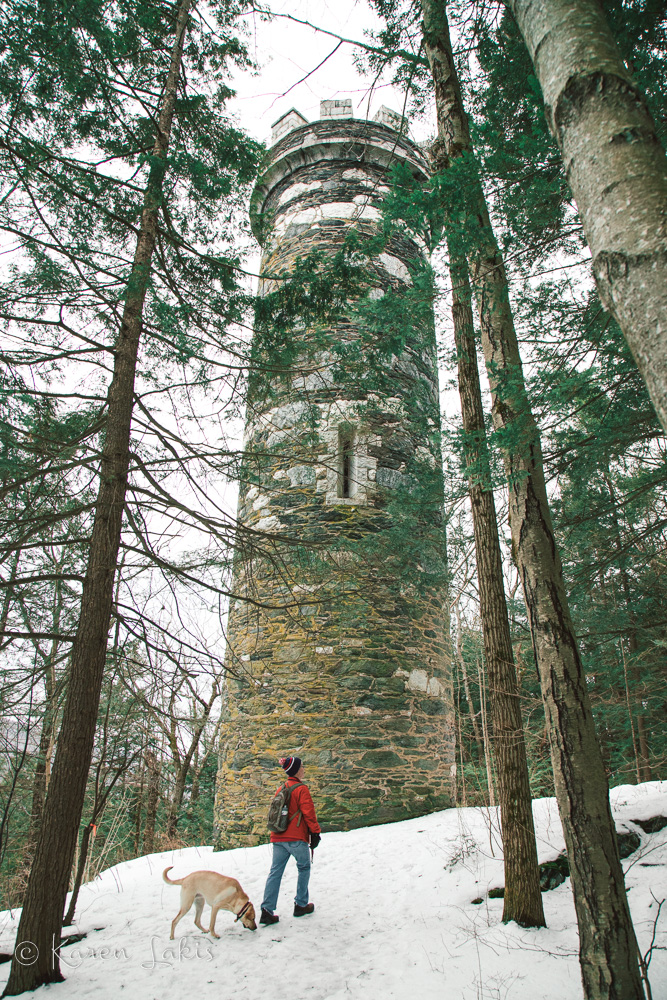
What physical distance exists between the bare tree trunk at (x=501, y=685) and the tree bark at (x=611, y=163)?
5.08 feet

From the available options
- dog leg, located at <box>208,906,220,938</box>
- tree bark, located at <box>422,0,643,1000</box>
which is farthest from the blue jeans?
tree bark, located at <box>422,0,643,1000</box>

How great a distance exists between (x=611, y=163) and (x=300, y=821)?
4.42m

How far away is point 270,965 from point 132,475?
3377mm

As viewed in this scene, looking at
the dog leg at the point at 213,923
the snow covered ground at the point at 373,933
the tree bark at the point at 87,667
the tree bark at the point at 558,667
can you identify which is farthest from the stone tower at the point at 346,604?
the dog leg at the point at 213,923

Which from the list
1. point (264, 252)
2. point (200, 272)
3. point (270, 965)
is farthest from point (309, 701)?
point (264, 252)

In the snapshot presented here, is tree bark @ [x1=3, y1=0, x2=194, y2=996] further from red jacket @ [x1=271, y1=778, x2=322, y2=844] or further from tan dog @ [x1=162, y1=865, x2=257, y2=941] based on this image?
red jacket @ [x1=271, y1=778, x2=322, y2=844]

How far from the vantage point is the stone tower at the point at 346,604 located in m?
5.68

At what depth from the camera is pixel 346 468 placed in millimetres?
7070

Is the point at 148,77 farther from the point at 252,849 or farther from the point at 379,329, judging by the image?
the point at 252,849

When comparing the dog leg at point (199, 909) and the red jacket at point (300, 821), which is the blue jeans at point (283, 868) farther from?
the dog leg at point (199, 909)

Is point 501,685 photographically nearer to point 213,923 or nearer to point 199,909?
point 213,923

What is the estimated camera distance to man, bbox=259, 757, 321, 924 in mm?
3977

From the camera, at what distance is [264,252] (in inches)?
348

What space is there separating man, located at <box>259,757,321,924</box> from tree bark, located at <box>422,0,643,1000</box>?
218cm
